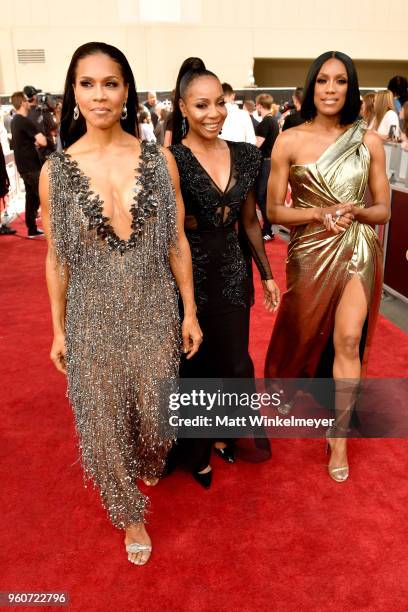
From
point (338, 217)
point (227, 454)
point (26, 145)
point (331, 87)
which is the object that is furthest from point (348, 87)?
point (26, 145)

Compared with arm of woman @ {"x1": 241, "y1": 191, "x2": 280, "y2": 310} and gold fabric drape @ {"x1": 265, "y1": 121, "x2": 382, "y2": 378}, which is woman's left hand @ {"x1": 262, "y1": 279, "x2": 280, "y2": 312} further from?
gold fabric drape @ {"x1": 265, "y1": 121, "x2": 382, "y2": 378}

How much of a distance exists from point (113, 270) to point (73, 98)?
0.52 meters

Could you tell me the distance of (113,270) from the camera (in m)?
1.61

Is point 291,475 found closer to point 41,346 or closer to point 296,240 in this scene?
point 296,240

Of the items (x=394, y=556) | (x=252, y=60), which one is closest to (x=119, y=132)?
Answer: (x=394, y=556)

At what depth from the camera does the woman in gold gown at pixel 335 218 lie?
2041 millimetres

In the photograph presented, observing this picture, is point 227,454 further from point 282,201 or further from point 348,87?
point 348,87

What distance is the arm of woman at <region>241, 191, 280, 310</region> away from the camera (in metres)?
2.06

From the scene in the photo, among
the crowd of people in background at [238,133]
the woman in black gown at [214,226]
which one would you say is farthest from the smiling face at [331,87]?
the crowd of people in background at [238,133]

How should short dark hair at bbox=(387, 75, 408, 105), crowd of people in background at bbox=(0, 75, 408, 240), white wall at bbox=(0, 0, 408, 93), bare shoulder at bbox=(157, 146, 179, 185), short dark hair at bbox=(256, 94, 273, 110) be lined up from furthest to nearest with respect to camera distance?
white wall at bbox=(0, 0, 408, 93), short dark hair at bbox=(387, 75, 408, 105), short dark hair at bbox=(256, 94, 273, 110), crowd of people in background at bbox=(0, 75, 408, 240), bare shoulder at bbox=(157, 146, 179, 185)

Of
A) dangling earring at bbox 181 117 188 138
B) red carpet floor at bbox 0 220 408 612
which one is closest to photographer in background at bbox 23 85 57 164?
red carpet floor at bbox 0 220 408 612

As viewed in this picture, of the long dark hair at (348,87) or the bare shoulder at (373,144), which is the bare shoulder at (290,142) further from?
the bare shoulder at (373,144)

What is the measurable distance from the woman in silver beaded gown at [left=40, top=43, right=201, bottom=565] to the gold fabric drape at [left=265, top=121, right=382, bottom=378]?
63 cm

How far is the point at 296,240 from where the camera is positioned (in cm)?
226
